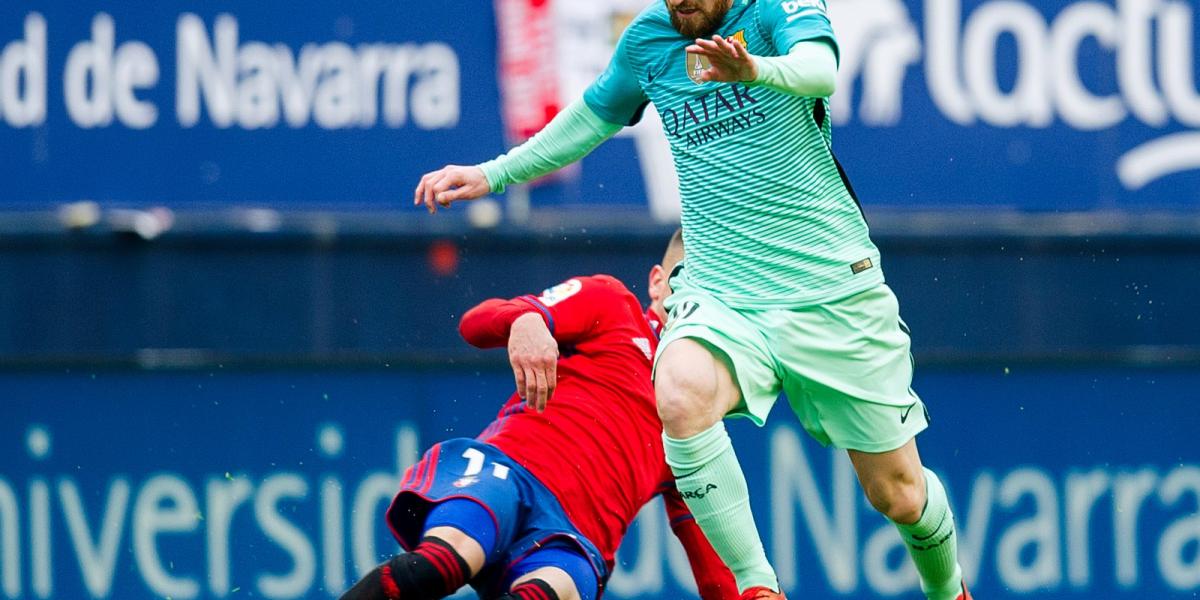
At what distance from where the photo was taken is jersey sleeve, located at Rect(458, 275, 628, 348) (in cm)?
467

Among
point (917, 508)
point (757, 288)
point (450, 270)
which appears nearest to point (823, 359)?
point (757, 288)

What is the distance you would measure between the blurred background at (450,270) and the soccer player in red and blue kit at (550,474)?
6.62ft

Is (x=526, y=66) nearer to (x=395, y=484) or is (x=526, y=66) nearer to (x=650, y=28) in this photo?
(x=395, y=484)

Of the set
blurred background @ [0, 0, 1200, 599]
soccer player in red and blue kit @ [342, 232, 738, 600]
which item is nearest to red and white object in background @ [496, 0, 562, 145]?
blurred background @ [0, 0, 1200, 599]

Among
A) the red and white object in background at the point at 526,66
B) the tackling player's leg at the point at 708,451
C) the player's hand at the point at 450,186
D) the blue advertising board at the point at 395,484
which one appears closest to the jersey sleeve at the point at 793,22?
the tackling player's leg at the point at 708,451

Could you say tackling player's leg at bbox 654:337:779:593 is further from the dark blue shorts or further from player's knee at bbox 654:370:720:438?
the dark blue shorts

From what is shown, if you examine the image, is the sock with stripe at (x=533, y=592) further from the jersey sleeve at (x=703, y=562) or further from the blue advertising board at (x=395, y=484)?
the blue advertising board at (x=395, y=484)

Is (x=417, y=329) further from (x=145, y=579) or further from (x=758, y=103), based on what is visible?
(x=758, y=103)

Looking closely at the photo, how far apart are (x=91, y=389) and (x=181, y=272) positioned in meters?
0.59

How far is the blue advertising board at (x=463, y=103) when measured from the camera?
7098 mm

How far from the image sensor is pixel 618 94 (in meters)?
4.86

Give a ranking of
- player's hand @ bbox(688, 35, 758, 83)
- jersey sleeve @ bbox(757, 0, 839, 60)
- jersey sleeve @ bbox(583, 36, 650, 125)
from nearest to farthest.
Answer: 1. player's hand @ bbox(688, 35, 758, 83)
2. jersey sleeve @ bbox(757, 0, 839, 60)
3. jersey sleeve @ bbox(583, 36, 650, 125)

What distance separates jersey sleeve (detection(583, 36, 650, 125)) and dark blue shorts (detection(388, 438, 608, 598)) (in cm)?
98

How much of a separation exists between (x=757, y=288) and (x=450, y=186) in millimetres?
883
